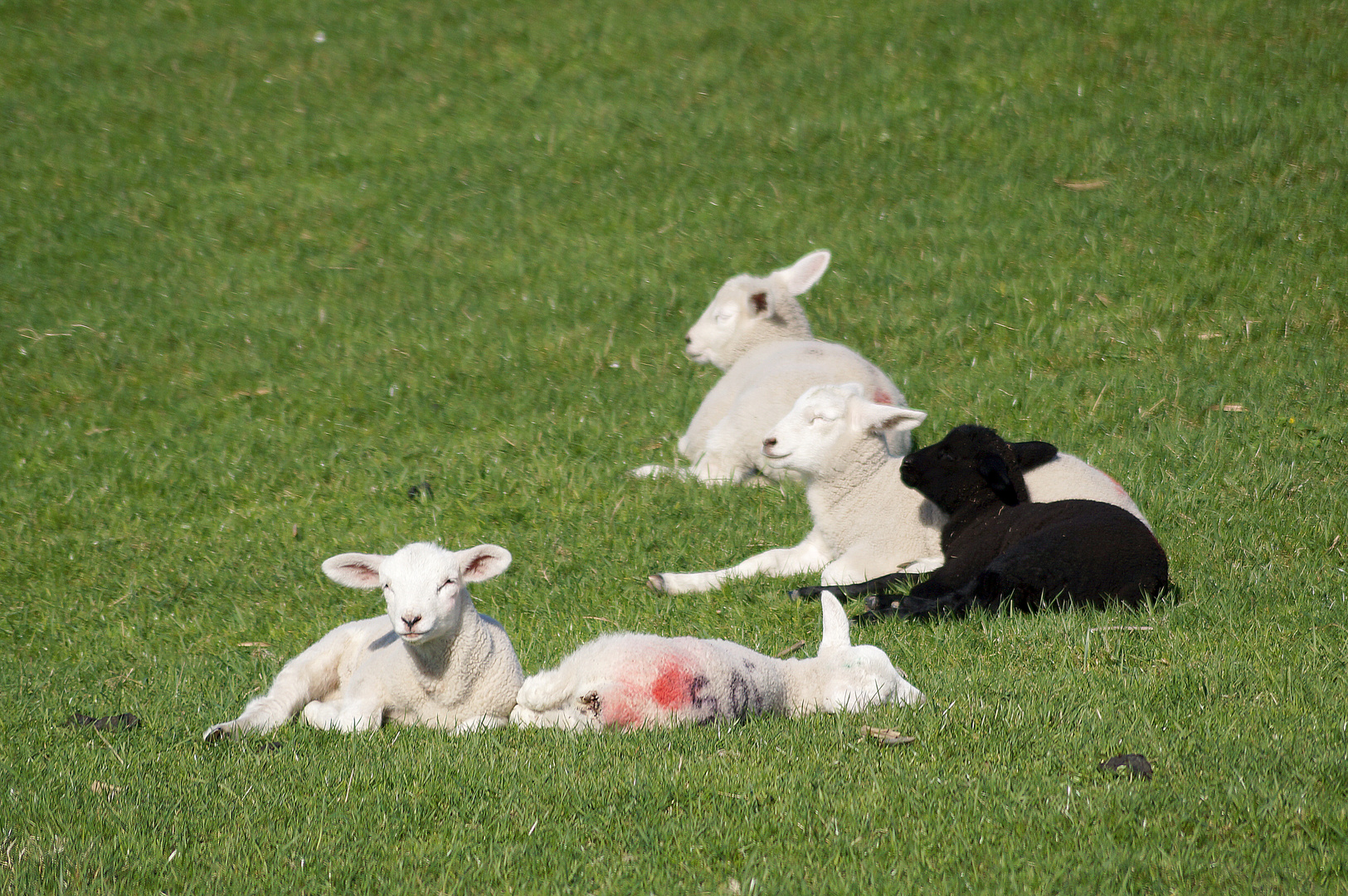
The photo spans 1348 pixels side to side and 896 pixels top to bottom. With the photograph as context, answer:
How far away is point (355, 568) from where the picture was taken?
5.18m

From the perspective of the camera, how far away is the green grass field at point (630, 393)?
3920 mm

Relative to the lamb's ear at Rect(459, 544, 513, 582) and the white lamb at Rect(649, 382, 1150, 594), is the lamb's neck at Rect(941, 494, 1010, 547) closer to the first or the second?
the white lamb at Rect(649, 382, 1150, 594)

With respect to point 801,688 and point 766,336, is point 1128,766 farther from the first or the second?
point 766,336

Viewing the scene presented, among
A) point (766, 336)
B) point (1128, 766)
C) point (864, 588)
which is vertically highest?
point (1128, 766)

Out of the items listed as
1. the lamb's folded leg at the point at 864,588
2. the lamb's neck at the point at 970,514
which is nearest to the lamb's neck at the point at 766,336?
the lamb's neck at the point at 970,514

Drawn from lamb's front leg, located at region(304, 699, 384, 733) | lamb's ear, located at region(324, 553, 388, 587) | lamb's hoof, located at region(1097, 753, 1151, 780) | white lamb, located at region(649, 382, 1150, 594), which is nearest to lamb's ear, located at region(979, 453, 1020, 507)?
white lamb, located at region(649, 382, 1150, 594)

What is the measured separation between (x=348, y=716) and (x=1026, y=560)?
3.10 m

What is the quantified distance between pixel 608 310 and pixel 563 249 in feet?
5.26

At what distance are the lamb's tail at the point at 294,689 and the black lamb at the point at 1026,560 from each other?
7.76 ft

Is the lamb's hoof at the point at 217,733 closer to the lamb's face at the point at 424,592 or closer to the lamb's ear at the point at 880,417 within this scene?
the lamb's face at the point at 424,592

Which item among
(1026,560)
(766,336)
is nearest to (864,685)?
(1026,560)

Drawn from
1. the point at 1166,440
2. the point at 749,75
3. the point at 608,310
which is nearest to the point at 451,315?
the point at 608,310

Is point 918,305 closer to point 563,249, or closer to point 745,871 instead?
point 563,249

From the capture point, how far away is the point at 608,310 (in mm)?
12531
